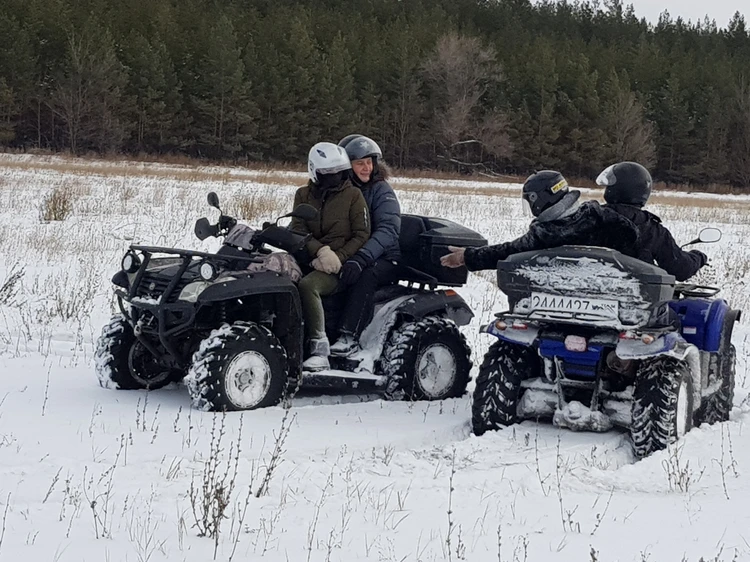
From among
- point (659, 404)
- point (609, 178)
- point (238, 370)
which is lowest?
point (238, 370)

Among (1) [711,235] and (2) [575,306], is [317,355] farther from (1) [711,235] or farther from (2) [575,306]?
(1) [711,235]

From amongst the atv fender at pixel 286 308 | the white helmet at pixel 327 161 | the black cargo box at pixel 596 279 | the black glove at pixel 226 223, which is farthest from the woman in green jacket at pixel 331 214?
the black cargo box at pixel 596 279

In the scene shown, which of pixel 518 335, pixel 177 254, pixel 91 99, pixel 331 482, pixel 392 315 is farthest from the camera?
pixel 91 99

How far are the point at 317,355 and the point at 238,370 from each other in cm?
78

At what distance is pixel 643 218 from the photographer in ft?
21.6

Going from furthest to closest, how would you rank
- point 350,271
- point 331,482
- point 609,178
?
point 350,271, point 609,178, point 331,482

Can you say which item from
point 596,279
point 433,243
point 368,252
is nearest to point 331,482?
point 596,279

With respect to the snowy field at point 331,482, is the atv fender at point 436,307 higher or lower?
higher

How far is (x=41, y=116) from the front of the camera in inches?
2327

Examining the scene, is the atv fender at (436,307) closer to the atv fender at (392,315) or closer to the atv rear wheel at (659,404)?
the atv fender at (392,315)

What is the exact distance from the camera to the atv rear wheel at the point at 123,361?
23.4 ft

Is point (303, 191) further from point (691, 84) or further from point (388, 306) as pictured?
point (691, 84)

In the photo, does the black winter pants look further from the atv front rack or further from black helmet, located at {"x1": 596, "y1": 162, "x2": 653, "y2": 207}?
black helmet, located at {"x1": 596, "y1": 162, "x2": 653, "y2": 207}

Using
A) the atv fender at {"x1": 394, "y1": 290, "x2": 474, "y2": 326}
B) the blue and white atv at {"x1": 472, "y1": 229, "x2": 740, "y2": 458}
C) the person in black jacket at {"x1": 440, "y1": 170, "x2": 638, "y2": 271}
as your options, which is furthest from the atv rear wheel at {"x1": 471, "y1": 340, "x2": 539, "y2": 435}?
the atv fender at {"x1": 394, "y1": 290, "x2": 474, "y2": 326}
